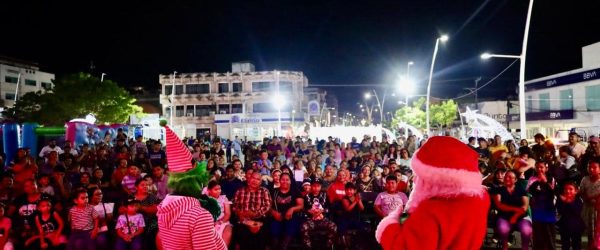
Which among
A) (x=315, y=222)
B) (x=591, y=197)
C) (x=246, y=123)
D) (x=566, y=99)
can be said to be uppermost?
(x=566, y=99)

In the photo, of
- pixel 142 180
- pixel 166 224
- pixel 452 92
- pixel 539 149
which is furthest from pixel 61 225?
pixel 452 92

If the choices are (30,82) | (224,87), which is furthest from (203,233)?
(30,82)

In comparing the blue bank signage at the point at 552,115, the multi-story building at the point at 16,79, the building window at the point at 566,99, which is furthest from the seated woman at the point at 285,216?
the multi-story building at the point at 16,79

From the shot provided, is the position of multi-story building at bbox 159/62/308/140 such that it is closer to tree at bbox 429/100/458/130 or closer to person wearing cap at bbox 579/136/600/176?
tree at bbox 429/100/458/130

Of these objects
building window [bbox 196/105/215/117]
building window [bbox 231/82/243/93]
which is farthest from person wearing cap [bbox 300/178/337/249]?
building window [bbox 196/105/215/117]

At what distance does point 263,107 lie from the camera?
57625 mm

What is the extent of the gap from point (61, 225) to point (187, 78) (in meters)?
54.0

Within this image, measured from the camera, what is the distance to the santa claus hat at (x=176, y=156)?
400cm

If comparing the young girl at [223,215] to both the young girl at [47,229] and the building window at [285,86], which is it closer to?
the young girl at [47,229]

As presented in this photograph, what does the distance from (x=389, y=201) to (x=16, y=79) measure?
61.1 m

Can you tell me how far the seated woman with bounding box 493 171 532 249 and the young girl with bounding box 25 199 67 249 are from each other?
22.9ft

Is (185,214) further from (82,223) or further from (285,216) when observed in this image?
(82,223)

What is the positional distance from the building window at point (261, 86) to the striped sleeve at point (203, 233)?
54.5 metres

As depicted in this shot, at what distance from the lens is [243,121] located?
57094 millimetres
